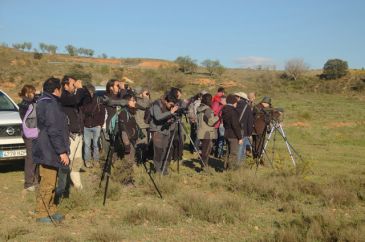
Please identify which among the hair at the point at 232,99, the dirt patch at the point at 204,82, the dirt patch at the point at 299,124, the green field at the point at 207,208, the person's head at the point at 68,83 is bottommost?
the dirt patch at the point at 299,124

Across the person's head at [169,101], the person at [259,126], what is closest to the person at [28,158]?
the person's head at [169,101]

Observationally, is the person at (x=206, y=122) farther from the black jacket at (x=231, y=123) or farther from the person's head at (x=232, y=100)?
the person's head at (x=232, y=100)

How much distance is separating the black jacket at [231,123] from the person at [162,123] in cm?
116

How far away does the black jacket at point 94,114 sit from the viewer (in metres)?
9.77

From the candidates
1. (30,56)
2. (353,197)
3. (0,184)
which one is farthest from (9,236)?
(30,56)

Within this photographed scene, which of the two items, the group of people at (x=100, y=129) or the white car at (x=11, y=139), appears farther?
the white car at (x=11, y=139)

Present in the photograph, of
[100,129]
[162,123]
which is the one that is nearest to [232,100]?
[162,123]

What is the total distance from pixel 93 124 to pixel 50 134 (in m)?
4.01

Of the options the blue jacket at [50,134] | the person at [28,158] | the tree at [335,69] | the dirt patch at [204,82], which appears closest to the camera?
the blue jacket at [50,134]

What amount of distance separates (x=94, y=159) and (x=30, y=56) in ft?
166

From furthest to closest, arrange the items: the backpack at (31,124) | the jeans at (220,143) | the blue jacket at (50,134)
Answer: the jeans at (220,143)
the backpack at (31,124)
the blue jacket at (50,134)

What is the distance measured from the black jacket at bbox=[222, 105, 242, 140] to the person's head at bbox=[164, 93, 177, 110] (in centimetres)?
125

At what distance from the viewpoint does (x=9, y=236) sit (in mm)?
5762

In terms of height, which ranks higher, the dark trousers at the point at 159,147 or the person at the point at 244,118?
the person at the point at 244,118
